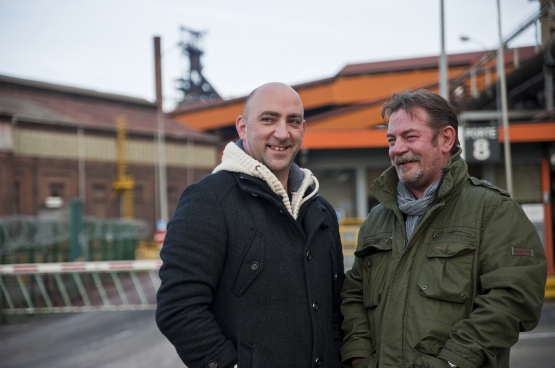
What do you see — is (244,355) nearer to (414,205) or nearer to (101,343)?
(414,205)

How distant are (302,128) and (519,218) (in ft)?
4.08

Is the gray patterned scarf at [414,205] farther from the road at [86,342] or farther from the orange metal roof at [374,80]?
the orange metal roof at [374,80]

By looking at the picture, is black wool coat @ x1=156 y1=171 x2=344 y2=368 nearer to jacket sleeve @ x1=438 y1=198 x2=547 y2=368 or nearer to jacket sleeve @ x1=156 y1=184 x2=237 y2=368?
jacket sleeve @ x1=156 y1=184 x2=237 y2=368

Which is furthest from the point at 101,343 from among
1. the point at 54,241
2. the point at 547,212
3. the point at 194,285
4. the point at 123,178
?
the point at 123,178

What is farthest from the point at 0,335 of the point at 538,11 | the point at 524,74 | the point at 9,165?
the point at 9,165

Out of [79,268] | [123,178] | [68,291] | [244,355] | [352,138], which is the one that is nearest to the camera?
[244,355]

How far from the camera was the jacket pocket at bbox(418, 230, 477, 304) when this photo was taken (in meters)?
2.59

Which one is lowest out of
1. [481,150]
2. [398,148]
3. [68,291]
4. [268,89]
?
[68,291]

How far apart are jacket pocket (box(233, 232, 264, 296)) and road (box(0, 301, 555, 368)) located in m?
4.92

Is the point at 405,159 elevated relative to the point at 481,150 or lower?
lower

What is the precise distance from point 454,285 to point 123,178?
115 feet

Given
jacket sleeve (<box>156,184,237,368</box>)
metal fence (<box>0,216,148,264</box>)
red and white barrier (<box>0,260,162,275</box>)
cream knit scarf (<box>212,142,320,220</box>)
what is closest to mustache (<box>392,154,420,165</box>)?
cream knit scarf (<box>212,142,320,220</box>)

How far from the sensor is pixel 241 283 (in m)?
2.66

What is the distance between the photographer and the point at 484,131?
46.1 ft
